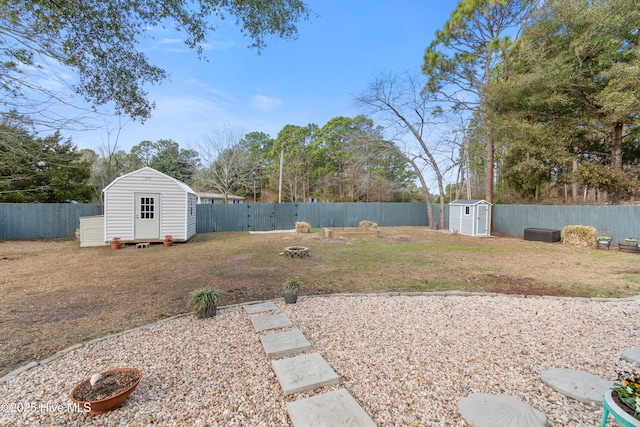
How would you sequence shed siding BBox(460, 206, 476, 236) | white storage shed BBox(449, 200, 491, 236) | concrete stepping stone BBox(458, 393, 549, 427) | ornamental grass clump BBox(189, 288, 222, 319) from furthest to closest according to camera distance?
shed siding BBox(460, 206, 476, 236) → white storage shed BBox(449, 200, 491, 236) → ornamental grass clump BBox(189, 288, 222, 319) → concrete stepping stone BBox(458, 393, 549, 427)

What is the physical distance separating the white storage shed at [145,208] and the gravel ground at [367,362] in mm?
7059

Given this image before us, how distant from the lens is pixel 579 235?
933 centimetres

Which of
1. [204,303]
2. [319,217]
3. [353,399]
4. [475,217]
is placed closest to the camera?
[353,399]

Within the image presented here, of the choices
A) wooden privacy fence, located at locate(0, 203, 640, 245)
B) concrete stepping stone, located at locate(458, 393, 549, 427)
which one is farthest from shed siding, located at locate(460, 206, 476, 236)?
concrete stepping stone, located at locate(458, 393, 549, 427)

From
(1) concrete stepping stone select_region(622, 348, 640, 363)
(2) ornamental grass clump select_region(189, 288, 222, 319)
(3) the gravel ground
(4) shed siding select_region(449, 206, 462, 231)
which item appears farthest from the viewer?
(4) shed siding select_region(449, 206, 462, 231)

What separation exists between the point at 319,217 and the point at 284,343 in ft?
43.1

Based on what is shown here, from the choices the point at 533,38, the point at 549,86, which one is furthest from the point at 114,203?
the point at 533,38

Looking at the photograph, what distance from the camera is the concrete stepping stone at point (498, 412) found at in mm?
1630

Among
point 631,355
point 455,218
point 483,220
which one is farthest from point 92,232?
point 483,220

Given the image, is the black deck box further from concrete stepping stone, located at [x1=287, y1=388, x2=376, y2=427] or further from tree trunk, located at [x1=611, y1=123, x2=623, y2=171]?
concrete stepping stone, located at [x1=287, y1=388, x2=376, y2=427]

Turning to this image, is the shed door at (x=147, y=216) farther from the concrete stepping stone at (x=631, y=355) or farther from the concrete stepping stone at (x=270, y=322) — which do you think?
the concrete stepping stone at (x=631, y=355)

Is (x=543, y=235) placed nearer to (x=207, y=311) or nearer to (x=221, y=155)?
(x=207, y=311)

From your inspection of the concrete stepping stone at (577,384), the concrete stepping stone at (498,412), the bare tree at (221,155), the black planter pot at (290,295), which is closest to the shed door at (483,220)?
the black planter pot at (290,295)

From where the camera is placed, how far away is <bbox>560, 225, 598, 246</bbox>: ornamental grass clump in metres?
9.08
